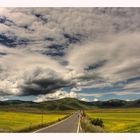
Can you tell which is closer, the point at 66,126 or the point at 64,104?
the point at 66,126

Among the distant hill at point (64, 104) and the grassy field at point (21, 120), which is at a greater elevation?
the distant hill at point (64, 104)

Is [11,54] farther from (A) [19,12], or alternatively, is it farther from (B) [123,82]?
(B) [123,82]

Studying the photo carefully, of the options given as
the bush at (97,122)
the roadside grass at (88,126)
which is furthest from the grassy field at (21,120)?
the bush at (97,122)

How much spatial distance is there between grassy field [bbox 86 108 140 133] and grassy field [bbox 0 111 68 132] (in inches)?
20.1

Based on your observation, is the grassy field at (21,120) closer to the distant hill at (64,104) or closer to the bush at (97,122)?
the distant hill at (64,104)

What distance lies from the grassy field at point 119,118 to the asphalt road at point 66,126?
0.64 feet

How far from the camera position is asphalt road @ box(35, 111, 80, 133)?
895cm

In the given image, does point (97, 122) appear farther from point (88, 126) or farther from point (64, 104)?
point (64, 104)

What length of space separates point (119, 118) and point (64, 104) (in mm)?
784

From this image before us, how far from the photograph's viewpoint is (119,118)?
9.05 metres

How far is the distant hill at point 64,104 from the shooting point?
9031mm

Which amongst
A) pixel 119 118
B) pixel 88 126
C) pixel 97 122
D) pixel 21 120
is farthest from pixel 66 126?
pixel 119 118
